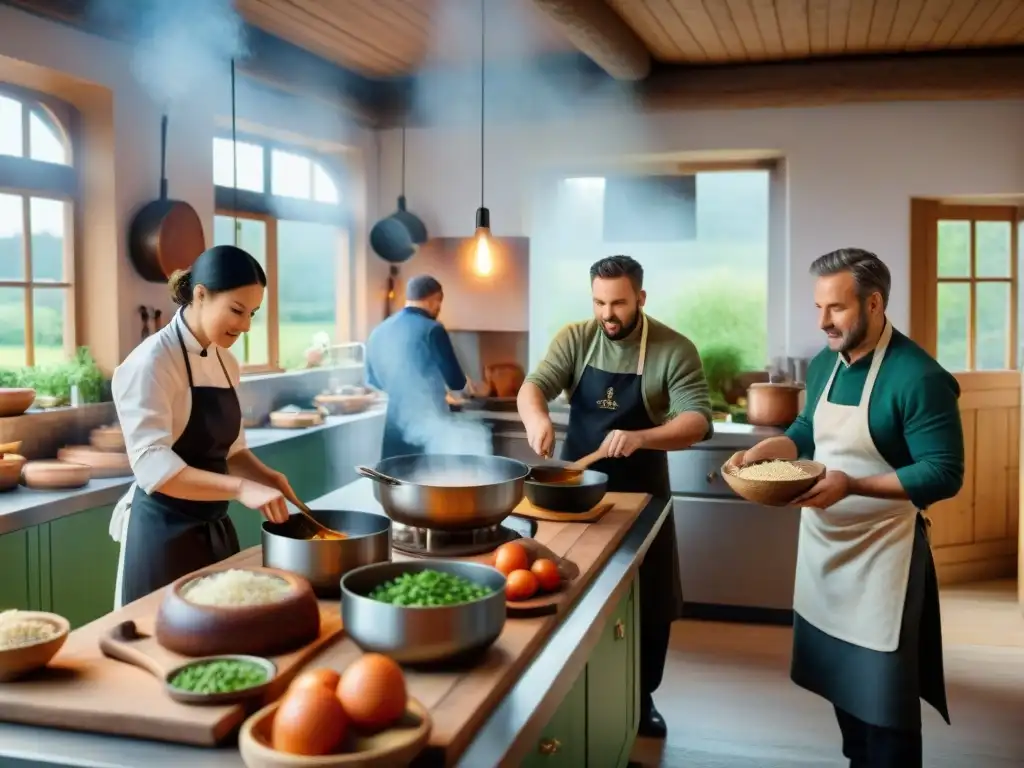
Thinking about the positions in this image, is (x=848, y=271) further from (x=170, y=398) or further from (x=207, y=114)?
(x=207, y=114)

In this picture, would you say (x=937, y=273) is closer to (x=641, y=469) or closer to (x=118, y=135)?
(x=641, y=469)

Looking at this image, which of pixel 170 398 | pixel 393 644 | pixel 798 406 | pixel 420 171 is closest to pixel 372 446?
pixel 420 171

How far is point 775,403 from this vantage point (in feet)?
17.4

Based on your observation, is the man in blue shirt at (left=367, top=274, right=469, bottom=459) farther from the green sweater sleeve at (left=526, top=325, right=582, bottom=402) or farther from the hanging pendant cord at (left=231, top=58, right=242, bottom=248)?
Result: the green sweater sleeve at (left=526, top=325, right=582, bottom=402)

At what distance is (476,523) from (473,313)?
439 cm

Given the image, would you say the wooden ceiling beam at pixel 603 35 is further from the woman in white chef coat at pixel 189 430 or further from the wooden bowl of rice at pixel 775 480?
the wooden bowl of rice at pixel 775 480

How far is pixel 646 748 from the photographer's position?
3.78 m

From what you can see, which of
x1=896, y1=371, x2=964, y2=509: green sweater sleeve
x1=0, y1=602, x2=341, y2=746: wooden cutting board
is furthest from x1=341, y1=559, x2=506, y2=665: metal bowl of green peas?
x1=896, y1=371, x2=964, y2=509: green sweater sleeve

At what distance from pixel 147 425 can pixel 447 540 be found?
→ 0.80m

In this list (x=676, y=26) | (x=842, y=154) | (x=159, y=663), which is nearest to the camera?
(x=159, y=663)

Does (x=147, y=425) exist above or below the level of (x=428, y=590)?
above

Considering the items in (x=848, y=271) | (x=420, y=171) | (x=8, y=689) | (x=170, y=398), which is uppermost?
(x=420, y=171)

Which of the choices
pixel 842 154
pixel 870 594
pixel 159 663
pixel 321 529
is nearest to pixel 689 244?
pixel 842 154

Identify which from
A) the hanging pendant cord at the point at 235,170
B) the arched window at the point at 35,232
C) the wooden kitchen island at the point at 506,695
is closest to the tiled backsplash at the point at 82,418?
the arched window at the point at 35,232
